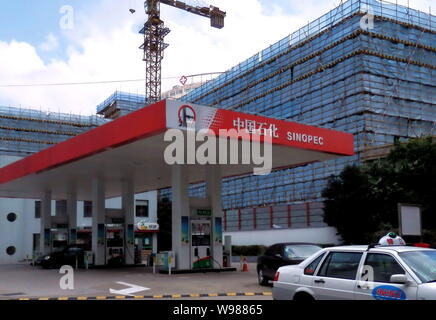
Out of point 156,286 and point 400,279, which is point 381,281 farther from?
point 156,286

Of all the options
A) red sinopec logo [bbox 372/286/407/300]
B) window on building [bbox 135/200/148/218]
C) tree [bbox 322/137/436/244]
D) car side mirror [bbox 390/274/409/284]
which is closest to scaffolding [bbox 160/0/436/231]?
tree [bbox 322/137/436/244]

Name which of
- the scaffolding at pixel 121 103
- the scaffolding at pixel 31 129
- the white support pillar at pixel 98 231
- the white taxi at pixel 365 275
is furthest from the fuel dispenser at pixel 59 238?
the scaffolding at pixel 121 103

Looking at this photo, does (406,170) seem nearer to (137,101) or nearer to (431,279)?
(431,279)

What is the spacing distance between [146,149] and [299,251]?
26.9 ft

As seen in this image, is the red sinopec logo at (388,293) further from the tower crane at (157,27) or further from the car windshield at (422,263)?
the tower crane at (157,27)

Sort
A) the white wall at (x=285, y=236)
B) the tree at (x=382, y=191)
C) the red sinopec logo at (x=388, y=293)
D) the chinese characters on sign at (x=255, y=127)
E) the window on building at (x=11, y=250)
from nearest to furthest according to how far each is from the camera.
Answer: the red sinopec logo at (x=388, y=293) → the chinese characters on sign at (x=255, y=127) → the tree at (x=382, y=191) → the white wall at (x=285, y=236) → the window on building at (x=11, y=250)

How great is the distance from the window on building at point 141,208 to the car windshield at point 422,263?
4458 cm

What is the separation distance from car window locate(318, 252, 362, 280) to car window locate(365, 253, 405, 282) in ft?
0.74

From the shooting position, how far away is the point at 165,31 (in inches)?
2763

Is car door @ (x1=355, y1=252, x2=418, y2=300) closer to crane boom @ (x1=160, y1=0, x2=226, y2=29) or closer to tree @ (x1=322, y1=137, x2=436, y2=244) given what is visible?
tree @ (x1=322, y1=137, x2=436, y2=244)

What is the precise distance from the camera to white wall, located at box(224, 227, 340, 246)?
31.8 meters

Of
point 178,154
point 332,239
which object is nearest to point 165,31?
point 332,239

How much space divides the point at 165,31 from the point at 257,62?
24.1m

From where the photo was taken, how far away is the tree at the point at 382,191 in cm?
2714
